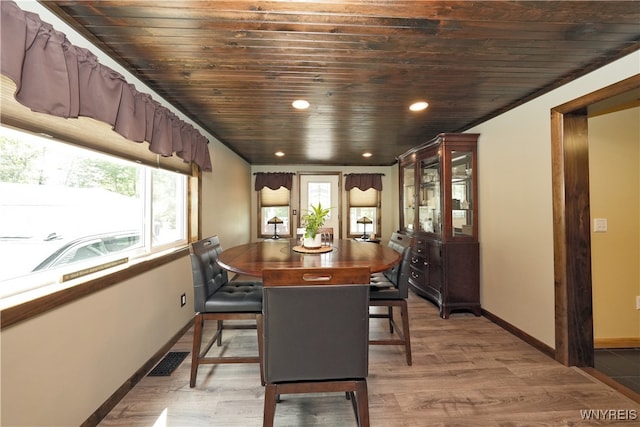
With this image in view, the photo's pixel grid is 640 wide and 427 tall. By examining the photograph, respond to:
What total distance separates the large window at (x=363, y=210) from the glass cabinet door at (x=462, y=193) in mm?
2756

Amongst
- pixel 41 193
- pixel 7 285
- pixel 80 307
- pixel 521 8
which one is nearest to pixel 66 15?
pixel 41 193

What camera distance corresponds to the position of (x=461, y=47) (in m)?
1.58

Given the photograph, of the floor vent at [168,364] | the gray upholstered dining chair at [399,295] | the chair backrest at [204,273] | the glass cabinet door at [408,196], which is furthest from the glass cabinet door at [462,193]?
the floor vent at [168,364]

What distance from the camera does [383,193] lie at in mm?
5902

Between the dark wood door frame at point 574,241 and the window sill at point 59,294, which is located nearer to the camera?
the window sill at point 59,294

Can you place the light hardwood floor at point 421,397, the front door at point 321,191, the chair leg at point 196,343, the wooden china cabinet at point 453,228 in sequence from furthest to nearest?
the front door at point 321,191, the wooden china cabinet at point 453,228, the chair leg at point 196,343, the light hardwood floor at point 421,397

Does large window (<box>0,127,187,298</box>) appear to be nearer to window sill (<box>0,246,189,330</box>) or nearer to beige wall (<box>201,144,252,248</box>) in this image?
window sill (<box>0,246,189,330</box>)

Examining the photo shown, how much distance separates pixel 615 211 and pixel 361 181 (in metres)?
3.86

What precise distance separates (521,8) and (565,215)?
1591 millimetres

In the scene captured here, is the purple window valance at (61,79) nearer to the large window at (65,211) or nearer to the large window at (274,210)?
the large window at (65,211)

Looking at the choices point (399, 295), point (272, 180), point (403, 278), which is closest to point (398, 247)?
point (403, 278)

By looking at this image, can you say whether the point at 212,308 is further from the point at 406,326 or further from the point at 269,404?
the point at 406,326

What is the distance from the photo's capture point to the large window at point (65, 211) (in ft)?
3.81

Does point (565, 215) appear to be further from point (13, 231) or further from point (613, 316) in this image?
point (13, 231)
